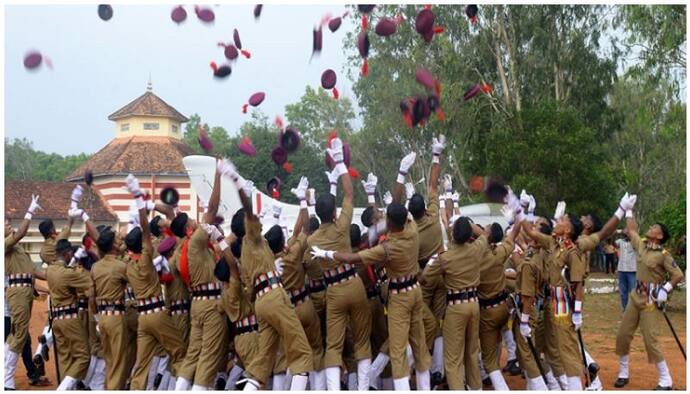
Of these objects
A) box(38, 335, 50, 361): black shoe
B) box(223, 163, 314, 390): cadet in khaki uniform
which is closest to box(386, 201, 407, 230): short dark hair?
box(223, 163, 314, 390): cadet in khaki uniform

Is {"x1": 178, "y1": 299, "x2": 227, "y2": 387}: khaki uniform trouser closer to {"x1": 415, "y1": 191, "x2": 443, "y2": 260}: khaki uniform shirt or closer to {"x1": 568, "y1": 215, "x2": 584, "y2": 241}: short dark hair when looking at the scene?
{"x1": 415, "y1": 191, "x2": 443, "y2": 260}: khaki uniform shirt

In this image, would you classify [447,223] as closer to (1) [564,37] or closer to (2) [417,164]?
(1) [564,37]

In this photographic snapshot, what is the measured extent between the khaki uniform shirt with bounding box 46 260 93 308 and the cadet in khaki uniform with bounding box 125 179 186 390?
0.88m

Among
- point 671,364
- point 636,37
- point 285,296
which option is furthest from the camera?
point 636,37

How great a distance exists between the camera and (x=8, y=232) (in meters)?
10.8

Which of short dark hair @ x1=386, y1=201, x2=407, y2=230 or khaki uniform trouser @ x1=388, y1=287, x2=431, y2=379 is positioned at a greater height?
short dark hair @ x1=386, y1=201, x2=407, y2=230

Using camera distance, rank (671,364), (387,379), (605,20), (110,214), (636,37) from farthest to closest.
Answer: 1. (110,214)
2. (605,20)
3. (636,37)
4. (671,364)
5. (387,379)

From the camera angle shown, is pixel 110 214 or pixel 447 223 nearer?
pixel 447 223

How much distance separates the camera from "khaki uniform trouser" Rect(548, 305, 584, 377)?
8859 mm

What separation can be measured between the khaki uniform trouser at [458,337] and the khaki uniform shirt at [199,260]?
7.98 ft

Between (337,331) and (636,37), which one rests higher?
(636,37)

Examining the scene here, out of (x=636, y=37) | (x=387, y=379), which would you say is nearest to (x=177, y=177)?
(x=636, y=37)

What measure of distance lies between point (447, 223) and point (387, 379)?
2.20 m

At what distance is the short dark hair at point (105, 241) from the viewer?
8.99 m
